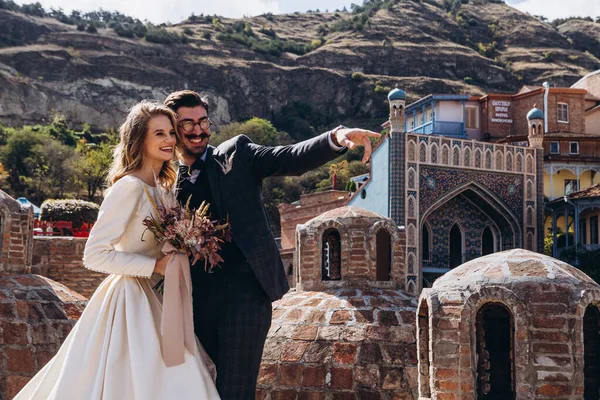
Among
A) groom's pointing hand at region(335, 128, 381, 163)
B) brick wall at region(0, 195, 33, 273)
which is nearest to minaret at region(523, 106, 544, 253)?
brick wall at region(0, 195, 33, 273)

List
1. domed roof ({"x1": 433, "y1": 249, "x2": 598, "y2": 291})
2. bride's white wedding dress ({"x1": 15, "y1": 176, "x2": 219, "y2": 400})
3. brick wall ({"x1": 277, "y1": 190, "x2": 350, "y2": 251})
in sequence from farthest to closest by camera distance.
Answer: brick wall ({"x1": 277, "y1": 190, "x2": 350, "y2": 251}), domed roof ({"x1": 433, "y1": 249, "x2": 598, "y2": 291}), bride's white wedding dress ({"x1": 15, "y1": 176, "x2": 219, "y2": 400})

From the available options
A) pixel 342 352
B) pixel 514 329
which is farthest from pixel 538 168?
pixel 514 329

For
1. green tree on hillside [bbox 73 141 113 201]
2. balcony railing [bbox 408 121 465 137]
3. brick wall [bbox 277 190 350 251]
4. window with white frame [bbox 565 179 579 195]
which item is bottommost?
brick wall [bbox 277 190 350 251]

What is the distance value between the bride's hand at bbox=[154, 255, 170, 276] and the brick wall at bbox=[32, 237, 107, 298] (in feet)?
50.4

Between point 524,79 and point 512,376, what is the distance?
75.6m

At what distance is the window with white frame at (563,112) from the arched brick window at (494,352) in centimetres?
3372

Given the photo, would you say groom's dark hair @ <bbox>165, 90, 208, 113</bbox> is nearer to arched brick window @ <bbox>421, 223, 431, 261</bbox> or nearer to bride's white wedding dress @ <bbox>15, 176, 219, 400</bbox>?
bride's white wedding dress @ <bbox>15, 176, 219, 400</bbox>

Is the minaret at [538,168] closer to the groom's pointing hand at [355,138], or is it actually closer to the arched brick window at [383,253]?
the arched brick window at [383,253]

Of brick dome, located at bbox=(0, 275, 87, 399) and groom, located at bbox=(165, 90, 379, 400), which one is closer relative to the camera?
groom, located at bbox=(165, 90, 379, 400)

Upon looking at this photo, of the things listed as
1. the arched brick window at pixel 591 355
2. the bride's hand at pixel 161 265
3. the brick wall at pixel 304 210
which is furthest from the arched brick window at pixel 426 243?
the bride's hand at pixel 161 265

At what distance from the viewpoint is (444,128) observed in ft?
128

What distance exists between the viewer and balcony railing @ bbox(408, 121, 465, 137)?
38.7 meters

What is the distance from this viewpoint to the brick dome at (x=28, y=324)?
37.6ft

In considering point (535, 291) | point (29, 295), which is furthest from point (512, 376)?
point (29, 295)
